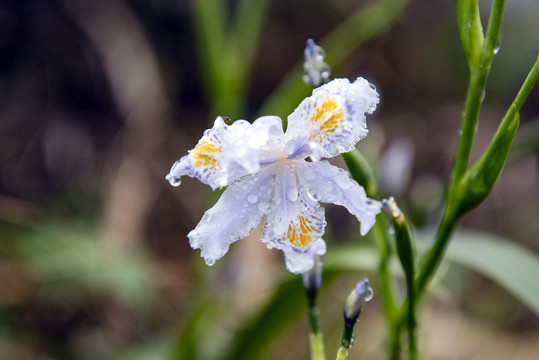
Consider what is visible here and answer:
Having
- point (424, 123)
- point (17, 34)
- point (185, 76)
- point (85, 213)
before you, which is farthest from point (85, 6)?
point (424, 123)

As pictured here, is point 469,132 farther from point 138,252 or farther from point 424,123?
point 424,123

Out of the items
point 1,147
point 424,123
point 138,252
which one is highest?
point 1,147

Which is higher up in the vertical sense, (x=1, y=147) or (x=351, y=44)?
(x=1, y=147)

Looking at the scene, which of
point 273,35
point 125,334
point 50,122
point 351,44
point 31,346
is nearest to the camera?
point 351,44

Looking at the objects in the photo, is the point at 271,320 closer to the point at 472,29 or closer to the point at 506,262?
the point at 506,262

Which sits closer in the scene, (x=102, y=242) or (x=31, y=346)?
(x=31, y=346)

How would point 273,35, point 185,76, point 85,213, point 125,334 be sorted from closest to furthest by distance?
point 125,334 → point 85,213 → point 185,76 → point 273,35

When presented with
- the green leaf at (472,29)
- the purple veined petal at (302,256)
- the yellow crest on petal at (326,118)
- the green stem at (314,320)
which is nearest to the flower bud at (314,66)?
the yellow crest on petal at (326,118)

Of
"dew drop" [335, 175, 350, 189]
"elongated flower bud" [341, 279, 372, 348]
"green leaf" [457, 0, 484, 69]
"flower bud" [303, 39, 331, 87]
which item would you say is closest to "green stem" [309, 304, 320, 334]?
"elongated flower bud" [341, 279, 372, 348]
